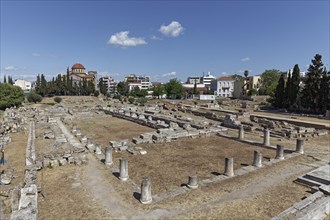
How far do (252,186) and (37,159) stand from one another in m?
11.5

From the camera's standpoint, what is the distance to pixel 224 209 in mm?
8305

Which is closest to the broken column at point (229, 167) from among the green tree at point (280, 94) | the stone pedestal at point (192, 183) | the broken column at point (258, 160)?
the broken column at point (258, 160)

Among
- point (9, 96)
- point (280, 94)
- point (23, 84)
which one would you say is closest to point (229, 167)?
point (280, 94)

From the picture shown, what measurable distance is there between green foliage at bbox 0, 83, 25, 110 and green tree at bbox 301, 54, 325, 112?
56686 millimetres

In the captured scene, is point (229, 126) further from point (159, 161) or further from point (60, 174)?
point (60, 174)

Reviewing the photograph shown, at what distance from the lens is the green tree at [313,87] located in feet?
126

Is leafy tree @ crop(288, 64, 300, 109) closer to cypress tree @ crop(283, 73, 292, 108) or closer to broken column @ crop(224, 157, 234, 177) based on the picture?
cypress tree @ crop(283, 73, 292, 108)

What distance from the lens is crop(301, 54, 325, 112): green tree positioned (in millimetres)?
38466

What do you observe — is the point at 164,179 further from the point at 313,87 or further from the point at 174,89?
the point at 174,89

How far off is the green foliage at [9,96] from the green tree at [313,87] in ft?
186

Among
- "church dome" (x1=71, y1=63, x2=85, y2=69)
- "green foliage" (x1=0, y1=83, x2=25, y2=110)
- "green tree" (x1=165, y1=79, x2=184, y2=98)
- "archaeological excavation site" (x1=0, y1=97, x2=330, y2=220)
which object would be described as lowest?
"archaeological excavation site" (x1=0, y1=97, x2=330, y2=220)

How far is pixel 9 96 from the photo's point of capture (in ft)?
159

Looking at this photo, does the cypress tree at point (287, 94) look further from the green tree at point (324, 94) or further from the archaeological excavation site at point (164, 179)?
the archaeological excavation site at point (164, 179)

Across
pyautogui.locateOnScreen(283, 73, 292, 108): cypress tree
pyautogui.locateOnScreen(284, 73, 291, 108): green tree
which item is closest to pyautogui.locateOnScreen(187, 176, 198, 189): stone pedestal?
pyautogui.locateOnScreen(283, 73, 292, 108): cypress tree
